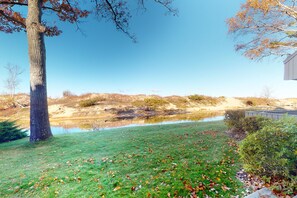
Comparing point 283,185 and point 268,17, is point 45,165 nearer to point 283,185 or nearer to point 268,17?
point 283,185

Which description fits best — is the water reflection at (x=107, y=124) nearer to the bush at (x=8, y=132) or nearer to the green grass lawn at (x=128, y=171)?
the bush at (x=8, y=132)

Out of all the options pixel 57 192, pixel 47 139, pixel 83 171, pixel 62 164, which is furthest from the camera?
pixel 47 139

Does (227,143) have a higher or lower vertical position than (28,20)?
lower

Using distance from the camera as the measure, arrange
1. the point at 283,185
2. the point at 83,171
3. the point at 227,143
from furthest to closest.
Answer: the point at 227,143, the point at 83,171, the point at 283,185

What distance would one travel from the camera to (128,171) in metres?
3.66

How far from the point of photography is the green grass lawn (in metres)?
2.94

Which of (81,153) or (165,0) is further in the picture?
(165,0)

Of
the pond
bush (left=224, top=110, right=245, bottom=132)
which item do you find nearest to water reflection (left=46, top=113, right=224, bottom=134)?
the pond

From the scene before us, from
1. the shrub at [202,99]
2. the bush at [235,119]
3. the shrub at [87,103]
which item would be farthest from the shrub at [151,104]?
the bush at [235,119]

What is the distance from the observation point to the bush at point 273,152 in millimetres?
2936

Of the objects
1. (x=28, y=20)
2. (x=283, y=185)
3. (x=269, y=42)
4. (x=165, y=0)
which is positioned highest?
(x=165, y=0)

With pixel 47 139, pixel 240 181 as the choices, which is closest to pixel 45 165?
pixel 47 139

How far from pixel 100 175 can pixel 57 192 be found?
2.45 ft

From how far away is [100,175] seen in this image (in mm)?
3561
